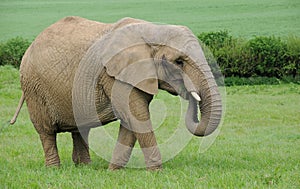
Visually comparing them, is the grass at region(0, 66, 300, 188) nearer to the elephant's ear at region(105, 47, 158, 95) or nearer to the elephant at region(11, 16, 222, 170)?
the elephant at region(11, 16, 222, 170)

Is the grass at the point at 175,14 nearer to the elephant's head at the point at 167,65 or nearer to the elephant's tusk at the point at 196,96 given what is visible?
the elephant's head at the point at 167,65

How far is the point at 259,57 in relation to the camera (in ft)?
78.2

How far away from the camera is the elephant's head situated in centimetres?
732

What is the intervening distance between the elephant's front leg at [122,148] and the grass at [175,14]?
2767 cm

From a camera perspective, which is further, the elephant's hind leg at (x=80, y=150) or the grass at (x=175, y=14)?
the grass at (x=175, y=14)

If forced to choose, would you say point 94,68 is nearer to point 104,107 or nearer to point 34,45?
point 104,107

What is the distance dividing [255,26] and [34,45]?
99.3 feet

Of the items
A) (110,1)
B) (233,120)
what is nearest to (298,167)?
(233,120)

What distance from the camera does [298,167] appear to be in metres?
7.98

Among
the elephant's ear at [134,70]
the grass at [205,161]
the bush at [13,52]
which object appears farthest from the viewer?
the bush at [13,52]

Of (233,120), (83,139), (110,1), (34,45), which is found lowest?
(110,1)

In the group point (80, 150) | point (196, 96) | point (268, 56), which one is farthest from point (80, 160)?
point (268, 56)

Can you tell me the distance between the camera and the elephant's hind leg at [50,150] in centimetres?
882

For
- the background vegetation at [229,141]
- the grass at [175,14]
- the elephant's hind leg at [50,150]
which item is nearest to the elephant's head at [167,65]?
the background vegetation at [229,141]
